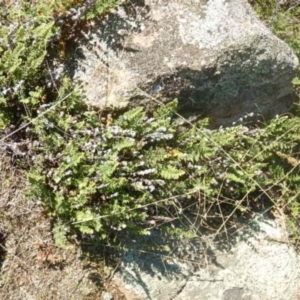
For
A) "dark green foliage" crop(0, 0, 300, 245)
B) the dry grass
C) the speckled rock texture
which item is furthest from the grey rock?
the speckled rock texture

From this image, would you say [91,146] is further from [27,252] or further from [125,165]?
[27,252]

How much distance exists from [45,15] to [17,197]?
1584 mm

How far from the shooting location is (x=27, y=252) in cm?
503

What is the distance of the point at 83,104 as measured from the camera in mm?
4840

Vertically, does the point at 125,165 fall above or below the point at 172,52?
below

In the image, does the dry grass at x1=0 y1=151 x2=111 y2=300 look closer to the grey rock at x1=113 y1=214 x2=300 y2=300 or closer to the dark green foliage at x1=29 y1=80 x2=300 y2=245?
the dark green foliage at x1=29 y1=80 x2=300 y2=245

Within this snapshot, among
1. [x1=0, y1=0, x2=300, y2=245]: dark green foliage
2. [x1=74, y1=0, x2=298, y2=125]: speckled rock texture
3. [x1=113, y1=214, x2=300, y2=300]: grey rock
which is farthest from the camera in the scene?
[x1=113, y1=214, x2=300, y2=300]: grey rock

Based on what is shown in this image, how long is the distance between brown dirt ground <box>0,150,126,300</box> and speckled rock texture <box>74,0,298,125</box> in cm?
105

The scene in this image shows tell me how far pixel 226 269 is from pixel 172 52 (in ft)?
7.26

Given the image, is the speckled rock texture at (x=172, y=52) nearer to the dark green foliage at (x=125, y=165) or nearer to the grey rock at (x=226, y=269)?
the dark green foliage at (x=125, y=165)

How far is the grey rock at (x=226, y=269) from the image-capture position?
536 centimetres

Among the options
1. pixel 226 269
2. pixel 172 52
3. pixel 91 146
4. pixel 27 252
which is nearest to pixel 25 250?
pixel 27 252

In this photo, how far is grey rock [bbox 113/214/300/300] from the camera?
5359mm

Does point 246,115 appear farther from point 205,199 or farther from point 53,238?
point 53,238
